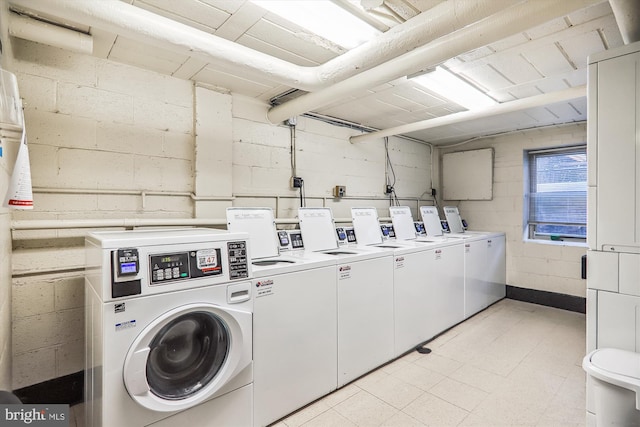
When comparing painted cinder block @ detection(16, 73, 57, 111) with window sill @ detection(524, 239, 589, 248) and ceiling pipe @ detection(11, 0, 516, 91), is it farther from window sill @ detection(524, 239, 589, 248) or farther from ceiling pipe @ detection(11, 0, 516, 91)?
window sill @ detection(524, 239, 589, 248)

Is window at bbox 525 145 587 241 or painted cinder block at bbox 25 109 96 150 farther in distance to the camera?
window at bbox 525 145 587 241

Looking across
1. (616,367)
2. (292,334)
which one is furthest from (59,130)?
(616,367)

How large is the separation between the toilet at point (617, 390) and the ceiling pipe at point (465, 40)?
1508mm

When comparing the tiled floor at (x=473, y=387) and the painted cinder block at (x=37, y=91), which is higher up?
the painted cinder block at (x=37, y=91)

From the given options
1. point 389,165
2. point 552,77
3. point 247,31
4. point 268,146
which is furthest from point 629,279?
point 389,165

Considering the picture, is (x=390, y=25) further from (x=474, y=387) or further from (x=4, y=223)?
(x=474, y=387)

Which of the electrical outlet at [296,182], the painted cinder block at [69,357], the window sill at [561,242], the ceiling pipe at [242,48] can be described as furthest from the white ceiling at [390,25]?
the painted cinder block at [69,357]

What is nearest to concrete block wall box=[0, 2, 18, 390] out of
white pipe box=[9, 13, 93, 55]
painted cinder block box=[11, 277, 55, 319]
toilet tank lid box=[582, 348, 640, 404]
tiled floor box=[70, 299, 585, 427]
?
white pipe box=[9, 13, 93, 55]

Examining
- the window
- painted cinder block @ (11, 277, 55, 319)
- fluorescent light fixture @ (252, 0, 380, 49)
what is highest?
fluorescent light fixture @ (252, 0, 380, 49)

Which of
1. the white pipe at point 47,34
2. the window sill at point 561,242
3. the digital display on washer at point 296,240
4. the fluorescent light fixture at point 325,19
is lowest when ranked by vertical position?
the window sill at point 561,242

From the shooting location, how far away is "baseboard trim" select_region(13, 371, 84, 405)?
1898 mm

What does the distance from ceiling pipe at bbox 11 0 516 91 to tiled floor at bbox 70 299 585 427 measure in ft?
6.95

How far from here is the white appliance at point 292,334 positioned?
181cm

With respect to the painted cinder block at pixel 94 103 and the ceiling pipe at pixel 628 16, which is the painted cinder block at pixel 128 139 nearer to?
the painted cinder block at pixel 94 103
